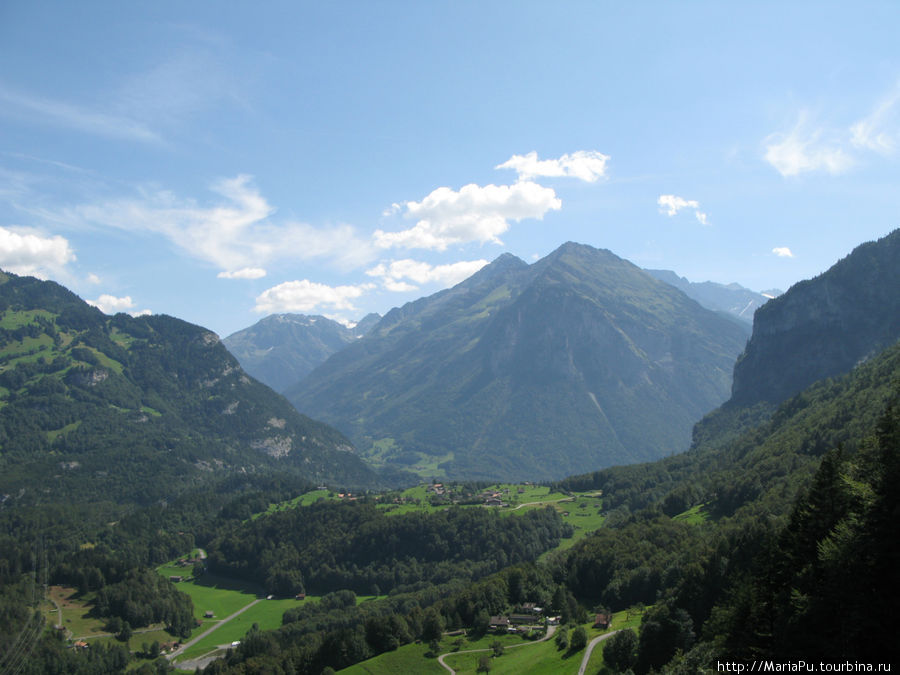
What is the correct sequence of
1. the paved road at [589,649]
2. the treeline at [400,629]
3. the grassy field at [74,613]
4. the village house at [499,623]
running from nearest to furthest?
the paved road at [589,649] → the village house at [499,623] → the treeline at [400,629] → the grassy field at [74,613]

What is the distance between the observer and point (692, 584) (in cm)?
7000

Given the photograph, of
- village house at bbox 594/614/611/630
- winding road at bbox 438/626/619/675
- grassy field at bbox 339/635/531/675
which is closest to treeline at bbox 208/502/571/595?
grassy field at bbox 339/635/531/675

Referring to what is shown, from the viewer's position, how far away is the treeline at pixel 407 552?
166 meters

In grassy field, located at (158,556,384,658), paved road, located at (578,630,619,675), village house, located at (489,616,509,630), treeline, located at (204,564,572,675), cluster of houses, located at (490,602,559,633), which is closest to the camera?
paved road, located at (578,630,619,675)

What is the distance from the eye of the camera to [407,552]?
182500 millimetres

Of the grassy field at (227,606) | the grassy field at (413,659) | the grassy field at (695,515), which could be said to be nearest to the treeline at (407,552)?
the grassy field at (227,606)

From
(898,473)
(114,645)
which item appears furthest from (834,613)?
(114,645)

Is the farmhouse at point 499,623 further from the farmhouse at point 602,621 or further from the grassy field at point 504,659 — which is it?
the farmhouse at point 602,621

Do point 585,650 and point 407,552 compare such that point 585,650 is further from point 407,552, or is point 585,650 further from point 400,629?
point 407,552

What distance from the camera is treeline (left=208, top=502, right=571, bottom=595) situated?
166 meters

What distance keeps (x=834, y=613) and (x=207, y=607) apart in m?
169

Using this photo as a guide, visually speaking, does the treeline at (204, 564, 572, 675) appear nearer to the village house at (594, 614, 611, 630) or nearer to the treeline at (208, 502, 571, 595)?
the village house at (594, 614, 611, 630)

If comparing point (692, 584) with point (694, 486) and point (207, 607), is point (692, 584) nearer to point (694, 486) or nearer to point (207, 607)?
point (694, 486)

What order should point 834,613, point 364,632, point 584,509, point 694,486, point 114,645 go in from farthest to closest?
point 584,509
point 694,486
point 114,645
point 364,632
point 834,613
